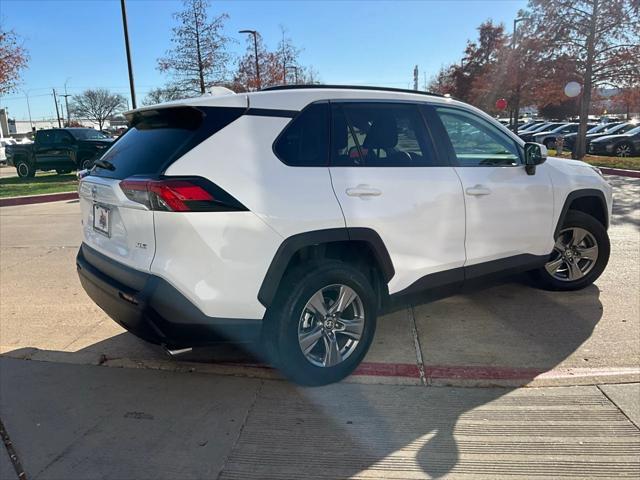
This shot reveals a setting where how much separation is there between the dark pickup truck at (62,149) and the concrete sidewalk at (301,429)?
1590cm

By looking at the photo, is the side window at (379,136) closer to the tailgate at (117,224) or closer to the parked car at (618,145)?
the tailgate at (117,224)

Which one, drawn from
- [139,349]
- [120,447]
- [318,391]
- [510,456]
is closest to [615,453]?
[510,456]

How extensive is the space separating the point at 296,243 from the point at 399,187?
89 cm

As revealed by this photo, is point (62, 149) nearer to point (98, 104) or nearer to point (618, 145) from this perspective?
point (618, 145)

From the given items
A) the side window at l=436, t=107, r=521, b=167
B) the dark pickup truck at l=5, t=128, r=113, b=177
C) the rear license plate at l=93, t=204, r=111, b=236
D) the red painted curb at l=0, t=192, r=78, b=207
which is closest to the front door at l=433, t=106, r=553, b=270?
the side window at l=436, t=107, r=521, b=167

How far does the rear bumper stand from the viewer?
2.79 metres

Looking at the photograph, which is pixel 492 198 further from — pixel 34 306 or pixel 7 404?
pixel 34 306

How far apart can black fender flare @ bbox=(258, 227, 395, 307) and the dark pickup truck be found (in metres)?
→ 16.4

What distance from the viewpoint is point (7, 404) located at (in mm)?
3217

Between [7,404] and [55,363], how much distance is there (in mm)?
568

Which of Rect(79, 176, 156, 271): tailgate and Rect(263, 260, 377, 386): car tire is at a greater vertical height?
Rect(79, 176, 156, 271): tailgate

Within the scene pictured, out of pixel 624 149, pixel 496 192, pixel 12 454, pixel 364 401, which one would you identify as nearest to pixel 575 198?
pixel 496 192

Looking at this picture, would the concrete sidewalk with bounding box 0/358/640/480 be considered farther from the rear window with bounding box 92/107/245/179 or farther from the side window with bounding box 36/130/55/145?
the side window with bounding box 36/130/55/145

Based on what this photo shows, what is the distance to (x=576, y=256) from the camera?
4910 millimetres
